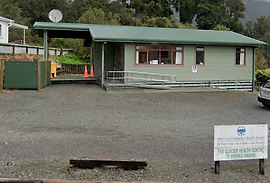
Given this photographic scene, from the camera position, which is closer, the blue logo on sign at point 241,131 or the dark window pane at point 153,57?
the blue logo on sign at point 241,131

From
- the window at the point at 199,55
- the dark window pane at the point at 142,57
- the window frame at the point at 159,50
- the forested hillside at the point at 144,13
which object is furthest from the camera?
the forested hillside at the point at 144,13

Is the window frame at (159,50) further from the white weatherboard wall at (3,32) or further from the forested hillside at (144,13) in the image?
the forested hillside at (144,13)

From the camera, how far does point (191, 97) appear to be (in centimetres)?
1633

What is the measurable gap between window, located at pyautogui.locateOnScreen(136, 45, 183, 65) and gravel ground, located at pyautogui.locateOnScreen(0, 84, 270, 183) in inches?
124

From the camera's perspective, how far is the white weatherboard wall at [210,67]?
760 inches

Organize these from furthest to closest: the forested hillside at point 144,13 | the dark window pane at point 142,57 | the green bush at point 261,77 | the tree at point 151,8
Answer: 1. the tree at point 151,8
2. the forested hillside at point 144,13
3. the green bush at point 261,77
4. the dark window pane at point 142,57

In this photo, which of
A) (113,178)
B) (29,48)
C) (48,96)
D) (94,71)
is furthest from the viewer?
(29,48)

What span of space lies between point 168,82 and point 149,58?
187 cm

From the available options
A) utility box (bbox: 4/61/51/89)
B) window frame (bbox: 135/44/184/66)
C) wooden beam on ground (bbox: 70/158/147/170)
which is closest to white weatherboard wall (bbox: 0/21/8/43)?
utility box (bbox: 4/61/51/89)

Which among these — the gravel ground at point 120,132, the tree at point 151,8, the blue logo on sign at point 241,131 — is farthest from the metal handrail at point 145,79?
the tree at point 151,8

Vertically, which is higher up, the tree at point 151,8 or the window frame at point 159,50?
the tree at point 151,8

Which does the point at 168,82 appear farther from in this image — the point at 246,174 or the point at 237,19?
the point at 237,19

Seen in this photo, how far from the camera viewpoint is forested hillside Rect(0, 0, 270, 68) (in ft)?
144

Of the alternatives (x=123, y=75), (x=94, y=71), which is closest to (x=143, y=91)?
(x=123, y=75)
